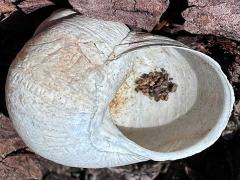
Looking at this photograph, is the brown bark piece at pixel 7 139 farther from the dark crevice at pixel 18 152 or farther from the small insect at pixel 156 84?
the small insect at pixel 156 84

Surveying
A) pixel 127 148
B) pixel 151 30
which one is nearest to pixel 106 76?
pixel 127 148

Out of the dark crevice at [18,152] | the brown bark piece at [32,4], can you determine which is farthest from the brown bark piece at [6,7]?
the dark crevice at [18,152]

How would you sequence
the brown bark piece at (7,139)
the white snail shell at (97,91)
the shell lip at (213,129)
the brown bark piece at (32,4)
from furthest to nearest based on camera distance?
the brown bark piece at (7,139) → the brown bark piece at (32,4) → the shell lip at (213,129) → the white snail shell at (97,91)

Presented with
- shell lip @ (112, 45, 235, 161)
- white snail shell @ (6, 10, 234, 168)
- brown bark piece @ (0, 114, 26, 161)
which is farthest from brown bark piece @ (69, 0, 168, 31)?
brown bark piece @ (0, 114, 26, 161)

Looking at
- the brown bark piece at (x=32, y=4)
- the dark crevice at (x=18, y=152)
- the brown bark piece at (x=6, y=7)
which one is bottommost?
the dark crevice at (x=18, y=152)

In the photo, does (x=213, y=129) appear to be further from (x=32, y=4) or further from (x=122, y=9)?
(x=32, y=4)
